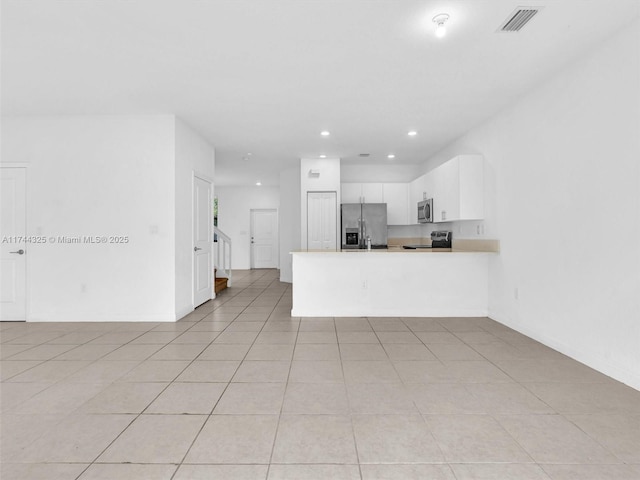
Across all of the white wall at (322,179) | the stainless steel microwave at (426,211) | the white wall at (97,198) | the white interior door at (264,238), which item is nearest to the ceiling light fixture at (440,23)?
the white wall at (97,198)

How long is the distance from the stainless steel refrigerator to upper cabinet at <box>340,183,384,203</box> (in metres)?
0.37

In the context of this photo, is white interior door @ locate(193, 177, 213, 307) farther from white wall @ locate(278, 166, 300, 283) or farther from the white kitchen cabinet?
the white kitchen cabinet

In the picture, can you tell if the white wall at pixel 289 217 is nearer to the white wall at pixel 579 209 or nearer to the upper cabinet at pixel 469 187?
the upper cabinet at pixel 469 187

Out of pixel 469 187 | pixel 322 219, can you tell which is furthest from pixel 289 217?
pixel 469 187

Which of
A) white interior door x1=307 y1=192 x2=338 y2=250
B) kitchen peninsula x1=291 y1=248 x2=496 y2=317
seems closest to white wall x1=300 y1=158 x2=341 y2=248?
white interior door x1=307 y1=192 x2=338 y2=250

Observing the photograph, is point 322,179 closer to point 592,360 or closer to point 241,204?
point 241,204

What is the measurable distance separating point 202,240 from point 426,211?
153 inches

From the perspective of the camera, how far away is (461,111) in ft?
14.8

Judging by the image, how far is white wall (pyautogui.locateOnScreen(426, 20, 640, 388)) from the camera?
266 cm

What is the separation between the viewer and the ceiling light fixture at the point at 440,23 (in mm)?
2518

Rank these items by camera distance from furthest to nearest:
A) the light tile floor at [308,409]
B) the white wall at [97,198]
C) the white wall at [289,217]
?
the white wall at [289,217] → the white wall at [97,198] → the light tile floor at [308,409]

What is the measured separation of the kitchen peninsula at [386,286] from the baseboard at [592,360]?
95 cm

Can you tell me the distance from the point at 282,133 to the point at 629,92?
160 inches

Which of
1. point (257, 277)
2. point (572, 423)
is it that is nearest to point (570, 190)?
point (572, 423)
